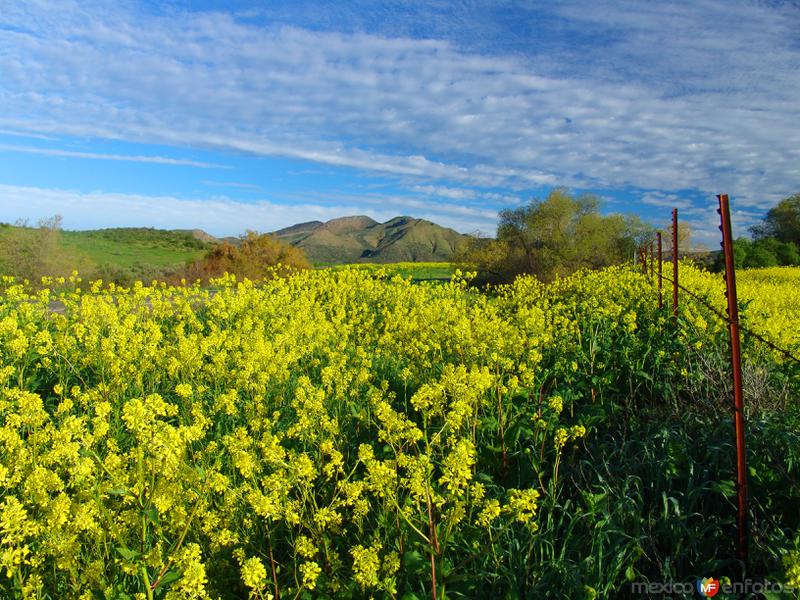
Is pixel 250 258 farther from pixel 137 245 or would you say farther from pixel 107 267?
pixel 137 245

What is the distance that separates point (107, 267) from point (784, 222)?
42.9 meters

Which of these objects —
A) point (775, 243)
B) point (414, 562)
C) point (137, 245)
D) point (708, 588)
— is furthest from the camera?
point (137, 245)

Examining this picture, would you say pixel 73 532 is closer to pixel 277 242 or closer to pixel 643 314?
pixel 643 314

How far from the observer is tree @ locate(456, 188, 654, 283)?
2605 cm

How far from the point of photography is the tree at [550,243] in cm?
2605

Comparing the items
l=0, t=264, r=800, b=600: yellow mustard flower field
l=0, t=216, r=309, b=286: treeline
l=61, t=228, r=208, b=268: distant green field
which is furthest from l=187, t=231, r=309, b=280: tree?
l=0, t=264, r=800, b=600: yellow mustard flower field

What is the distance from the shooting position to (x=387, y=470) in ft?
9.61

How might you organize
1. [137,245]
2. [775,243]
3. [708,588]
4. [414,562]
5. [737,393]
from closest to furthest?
[708,588]
[414,562]
[737,393]
[775,243]
[137,245]

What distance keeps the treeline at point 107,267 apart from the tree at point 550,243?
9880 millimetres

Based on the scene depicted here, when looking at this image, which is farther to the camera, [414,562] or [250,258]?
[250,258]

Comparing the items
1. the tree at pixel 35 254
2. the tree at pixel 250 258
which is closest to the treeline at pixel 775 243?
the tree at pixel 250 258

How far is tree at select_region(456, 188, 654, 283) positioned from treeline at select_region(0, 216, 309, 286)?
389 inches

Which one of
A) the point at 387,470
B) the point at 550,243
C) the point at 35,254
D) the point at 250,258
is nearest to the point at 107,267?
the point at 35,254

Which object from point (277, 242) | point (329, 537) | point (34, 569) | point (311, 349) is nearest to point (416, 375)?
point (311, 349)
